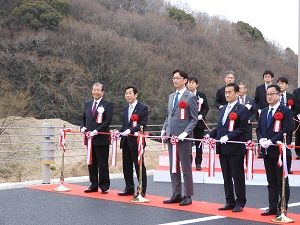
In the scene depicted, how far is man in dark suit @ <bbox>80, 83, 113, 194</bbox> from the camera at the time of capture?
33.1 ft

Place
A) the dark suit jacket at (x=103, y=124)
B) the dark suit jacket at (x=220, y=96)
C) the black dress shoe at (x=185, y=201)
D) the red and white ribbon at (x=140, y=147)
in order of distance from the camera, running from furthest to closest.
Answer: the dark suit jacket at (x=220, y=96) → the dark suit jacket at (x=103, y=124) → the red and white ribbon at (x=140, y=147) → the black dress shoe at (x=185, y=201)

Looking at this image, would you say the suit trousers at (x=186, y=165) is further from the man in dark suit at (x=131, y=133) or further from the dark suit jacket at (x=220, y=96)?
the dark suit jacket at (x=220, y=96)

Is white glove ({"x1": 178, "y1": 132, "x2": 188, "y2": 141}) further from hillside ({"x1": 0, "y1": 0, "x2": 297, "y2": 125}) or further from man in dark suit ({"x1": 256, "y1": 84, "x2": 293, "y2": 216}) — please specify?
hillside ({"x1": 0, "y1": 0, "x2": 297, "y2": 125})

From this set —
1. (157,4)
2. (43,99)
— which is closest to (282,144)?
(43,99)

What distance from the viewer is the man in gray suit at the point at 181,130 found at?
29.1 feet

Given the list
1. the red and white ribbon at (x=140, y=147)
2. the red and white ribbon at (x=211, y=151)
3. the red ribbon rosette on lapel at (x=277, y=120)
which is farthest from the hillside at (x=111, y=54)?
the red ribbon rosette on lapel at (x=277, y=120)

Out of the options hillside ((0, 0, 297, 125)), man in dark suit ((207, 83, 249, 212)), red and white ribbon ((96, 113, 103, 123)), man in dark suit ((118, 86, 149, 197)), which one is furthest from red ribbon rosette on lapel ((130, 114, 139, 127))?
hillside ((0, 0, 297, 125))

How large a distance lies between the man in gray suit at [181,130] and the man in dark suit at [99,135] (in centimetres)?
145

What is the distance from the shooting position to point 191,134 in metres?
9.48

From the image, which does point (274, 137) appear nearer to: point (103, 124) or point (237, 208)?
point (237, 208)

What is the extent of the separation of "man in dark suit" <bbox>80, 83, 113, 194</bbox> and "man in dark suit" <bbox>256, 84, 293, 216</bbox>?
9.91 ft

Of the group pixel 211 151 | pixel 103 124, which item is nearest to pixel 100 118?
pixel 103 124

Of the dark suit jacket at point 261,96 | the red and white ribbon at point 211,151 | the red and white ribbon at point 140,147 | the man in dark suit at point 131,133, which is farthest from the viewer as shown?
the dark suit jacket at point 261,96

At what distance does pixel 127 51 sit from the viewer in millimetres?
35969
